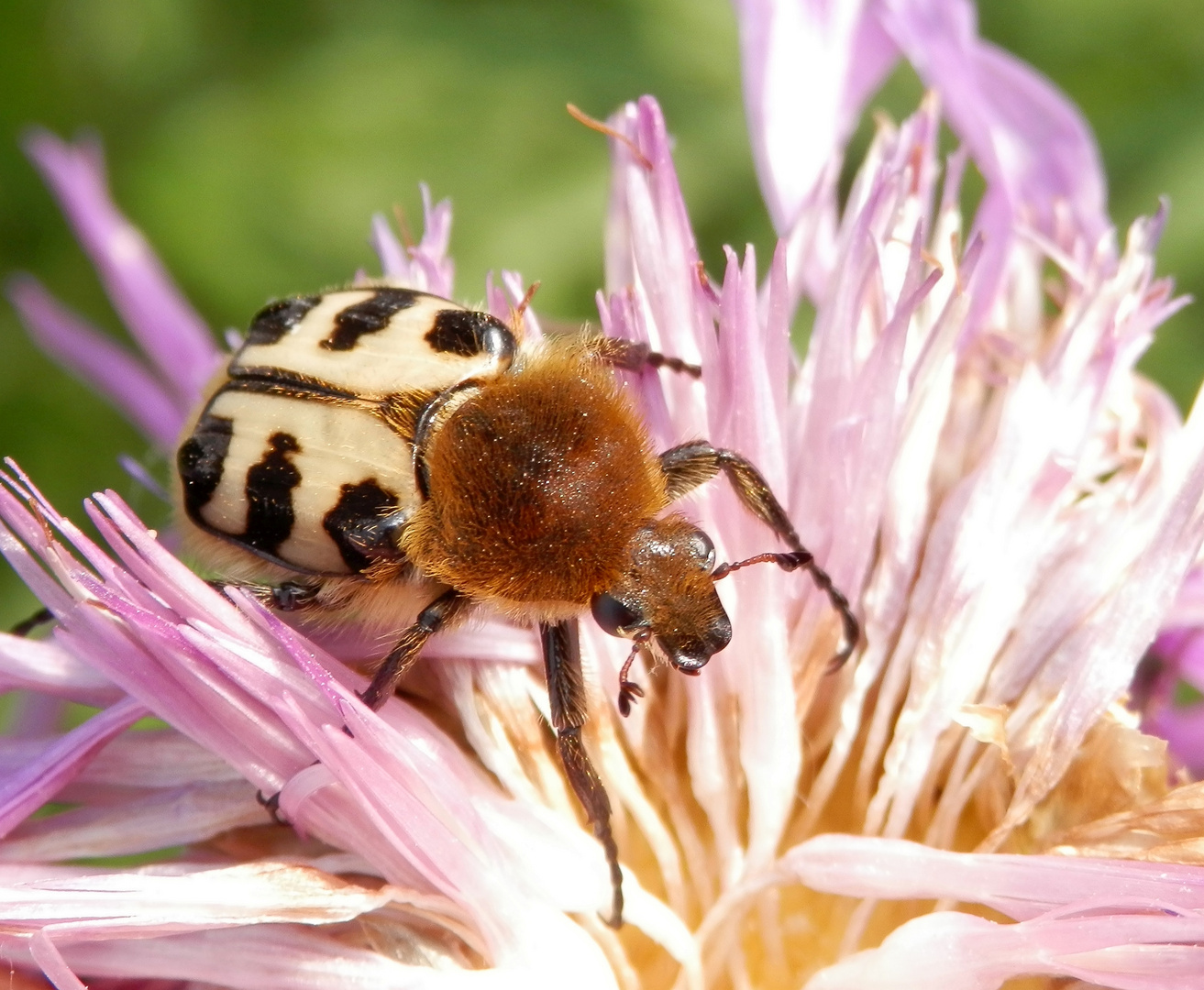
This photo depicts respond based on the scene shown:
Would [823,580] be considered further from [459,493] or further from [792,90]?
[792,90]

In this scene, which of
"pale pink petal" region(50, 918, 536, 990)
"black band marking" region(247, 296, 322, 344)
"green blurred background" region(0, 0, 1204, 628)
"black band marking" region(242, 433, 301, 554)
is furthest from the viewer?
"green blurred background" region(0, 0, 1204, 628)

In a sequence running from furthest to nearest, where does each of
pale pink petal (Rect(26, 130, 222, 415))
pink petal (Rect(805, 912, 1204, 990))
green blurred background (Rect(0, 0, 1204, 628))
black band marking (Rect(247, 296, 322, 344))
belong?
green blurred background (Rect(0, 0, 1204, 628))
pale pink petal (Rect(26, 130, 222, 415))
black band marking (Rect(247, 296, 322, 344))
pink petal (Rect(805, 912, 1204, 990))

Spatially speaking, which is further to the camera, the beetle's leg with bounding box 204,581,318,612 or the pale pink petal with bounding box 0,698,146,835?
the beetle's leg with bounding box 204,581,318,612

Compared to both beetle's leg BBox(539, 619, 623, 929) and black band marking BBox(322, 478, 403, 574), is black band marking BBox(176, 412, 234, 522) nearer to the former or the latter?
black band marking BBox(322, 478, 403, 574)

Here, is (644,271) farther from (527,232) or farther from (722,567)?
(527,232)

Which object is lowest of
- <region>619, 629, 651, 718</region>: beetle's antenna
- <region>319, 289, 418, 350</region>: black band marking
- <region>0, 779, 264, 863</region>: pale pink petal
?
<region>0, 779, 264, 863</region>: pale pink petal

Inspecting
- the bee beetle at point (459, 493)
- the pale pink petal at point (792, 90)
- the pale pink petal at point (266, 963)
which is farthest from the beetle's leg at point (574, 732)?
the pale pink petal at point (792, 90)

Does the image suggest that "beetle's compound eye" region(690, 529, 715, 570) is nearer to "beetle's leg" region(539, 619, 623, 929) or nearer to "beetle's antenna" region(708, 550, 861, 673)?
"beetle's antenna" region(708, 550, 861, 673)

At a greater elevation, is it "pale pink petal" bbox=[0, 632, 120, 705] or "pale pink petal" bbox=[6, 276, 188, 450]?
"pale pink petal" bbox=[6, 276, 188, 450]

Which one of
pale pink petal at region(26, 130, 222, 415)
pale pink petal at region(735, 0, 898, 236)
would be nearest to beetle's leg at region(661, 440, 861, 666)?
pale pink petal at region(735, 0, 898, 236)
